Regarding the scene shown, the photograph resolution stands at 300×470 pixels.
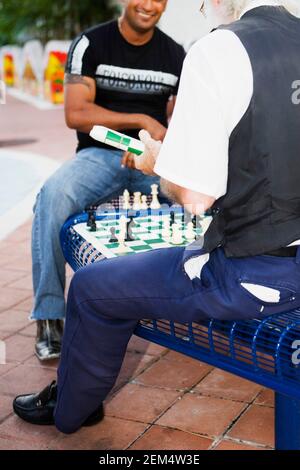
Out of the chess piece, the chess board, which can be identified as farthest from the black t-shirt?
the chess board

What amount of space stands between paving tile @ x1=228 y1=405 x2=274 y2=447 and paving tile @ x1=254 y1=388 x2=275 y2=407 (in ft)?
0.11

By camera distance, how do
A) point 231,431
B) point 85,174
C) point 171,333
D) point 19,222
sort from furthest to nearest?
1. point 19,222
2. point 85,174
3. point 231,431
4. point 171,333

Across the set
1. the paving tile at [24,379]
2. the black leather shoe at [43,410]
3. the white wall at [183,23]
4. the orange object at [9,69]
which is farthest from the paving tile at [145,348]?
the orange object at [9,69]

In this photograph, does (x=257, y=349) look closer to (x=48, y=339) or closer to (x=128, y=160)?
(x=48, y=339)

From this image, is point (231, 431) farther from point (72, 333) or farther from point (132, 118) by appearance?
point (132, 118)

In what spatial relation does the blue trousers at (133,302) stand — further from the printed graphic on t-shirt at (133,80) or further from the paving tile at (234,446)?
the printed graphic on t-shirt at (133,80)

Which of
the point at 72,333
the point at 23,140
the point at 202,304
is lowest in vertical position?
the point at 23,140

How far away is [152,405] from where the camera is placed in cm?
268

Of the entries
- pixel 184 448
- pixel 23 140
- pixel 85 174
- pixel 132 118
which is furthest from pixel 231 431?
pixel 23 140

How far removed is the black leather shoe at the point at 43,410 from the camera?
8.25ft

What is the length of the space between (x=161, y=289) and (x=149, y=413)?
854 millimetres

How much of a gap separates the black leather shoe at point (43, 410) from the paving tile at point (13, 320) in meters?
0.91

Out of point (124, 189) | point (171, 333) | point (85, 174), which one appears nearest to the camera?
point (171, 333)
